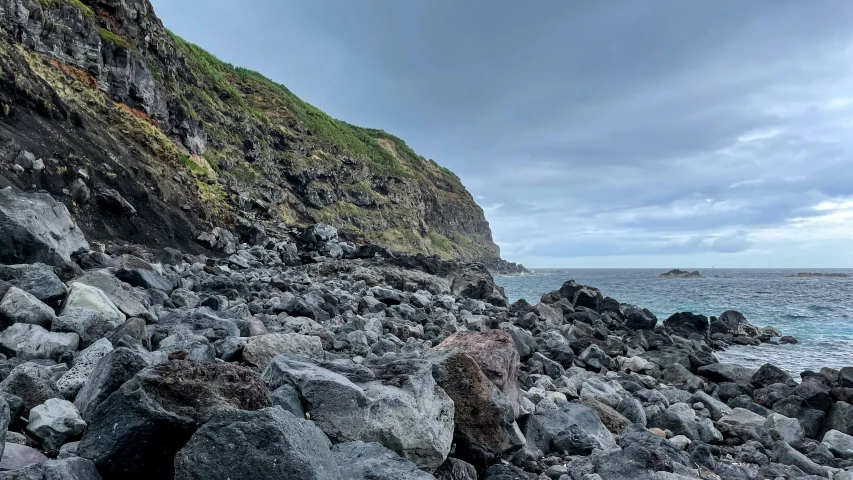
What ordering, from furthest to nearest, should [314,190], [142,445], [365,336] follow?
[314,190]
[365,336]
[142,445]

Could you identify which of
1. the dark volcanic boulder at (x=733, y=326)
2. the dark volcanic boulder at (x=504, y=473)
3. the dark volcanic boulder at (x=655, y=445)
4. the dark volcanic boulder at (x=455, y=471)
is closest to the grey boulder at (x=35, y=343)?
the dark volcanic boulder at (x=455, y=471)

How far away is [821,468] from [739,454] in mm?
890

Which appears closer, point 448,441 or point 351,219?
point 448,441

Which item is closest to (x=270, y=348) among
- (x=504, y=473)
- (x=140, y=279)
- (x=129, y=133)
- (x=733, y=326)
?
(x=504, y=473)

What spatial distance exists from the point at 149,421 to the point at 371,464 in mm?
1258

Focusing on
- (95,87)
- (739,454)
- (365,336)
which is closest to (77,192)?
(95,87)

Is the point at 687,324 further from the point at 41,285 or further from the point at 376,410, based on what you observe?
the point at 41,285

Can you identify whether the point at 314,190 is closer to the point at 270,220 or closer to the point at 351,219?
the point at 351,219

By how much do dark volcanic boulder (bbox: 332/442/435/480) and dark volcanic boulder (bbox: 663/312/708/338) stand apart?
24.1m

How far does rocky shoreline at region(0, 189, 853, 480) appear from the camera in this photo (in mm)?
2646

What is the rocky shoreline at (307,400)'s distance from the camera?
8.68 ft

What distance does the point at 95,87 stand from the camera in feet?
83.6

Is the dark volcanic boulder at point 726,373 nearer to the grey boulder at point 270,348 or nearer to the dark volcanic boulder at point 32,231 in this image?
the grey boulder at point 270,348

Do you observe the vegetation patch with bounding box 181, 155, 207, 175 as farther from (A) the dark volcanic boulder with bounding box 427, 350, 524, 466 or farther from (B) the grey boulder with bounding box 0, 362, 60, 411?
(A) the dark volcanic boulder with bounding box 427, 350, 524, 466
